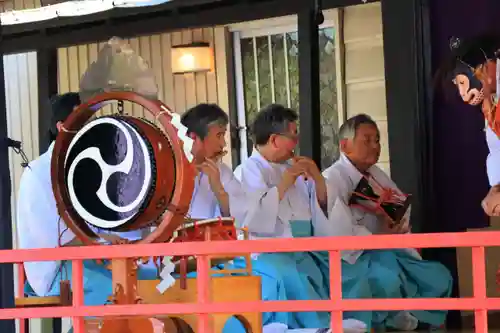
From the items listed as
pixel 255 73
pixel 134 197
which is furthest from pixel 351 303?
pixel 255 73

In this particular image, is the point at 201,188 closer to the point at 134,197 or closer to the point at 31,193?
the point at 31,193

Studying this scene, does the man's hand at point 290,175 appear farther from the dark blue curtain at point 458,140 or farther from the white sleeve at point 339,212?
the dark blue curtain at point 458,140

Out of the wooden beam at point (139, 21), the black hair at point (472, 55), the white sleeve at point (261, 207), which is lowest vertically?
the white sleeve at point (261, 207)

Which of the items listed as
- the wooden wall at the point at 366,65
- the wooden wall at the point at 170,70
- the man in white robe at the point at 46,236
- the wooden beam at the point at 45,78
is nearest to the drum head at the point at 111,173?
the man in white robe at the point at 46,236

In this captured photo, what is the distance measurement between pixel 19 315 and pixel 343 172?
268cm

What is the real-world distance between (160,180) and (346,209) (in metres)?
2.23

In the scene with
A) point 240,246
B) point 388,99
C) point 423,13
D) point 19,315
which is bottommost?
point 19,315

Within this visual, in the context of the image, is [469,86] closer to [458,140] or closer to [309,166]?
[309,166]

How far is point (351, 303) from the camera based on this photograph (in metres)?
2.03

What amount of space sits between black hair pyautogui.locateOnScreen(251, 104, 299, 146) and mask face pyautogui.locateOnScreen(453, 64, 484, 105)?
1137 mm

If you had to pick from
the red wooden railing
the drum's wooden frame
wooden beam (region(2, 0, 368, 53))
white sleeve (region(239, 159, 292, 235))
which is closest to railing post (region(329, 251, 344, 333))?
the red wooden railing

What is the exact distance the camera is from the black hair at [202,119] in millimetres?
3945

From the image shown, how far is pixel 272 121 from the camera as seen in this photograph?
4312mm

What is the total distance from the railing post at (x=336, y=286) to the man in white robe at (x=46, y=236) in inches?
43.0
